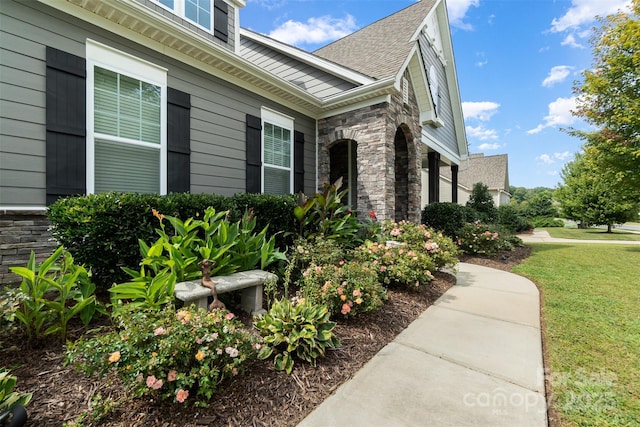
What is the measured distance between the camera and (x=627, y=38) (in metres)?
7.71

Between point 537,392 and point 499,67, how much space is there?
45.6 ft

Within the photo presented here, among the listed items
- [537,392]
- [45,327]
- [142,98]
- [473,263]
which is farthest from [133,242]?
[473,263]

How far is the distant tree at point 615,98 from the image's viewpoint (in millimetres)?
7805

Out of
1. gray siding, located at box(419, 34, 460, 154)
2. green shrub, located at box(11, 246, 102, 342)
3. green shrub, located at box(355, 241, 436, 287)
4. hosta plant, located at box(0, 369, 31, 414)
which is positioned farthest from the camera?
gray siding, located at box(419, 34, 460, 154)

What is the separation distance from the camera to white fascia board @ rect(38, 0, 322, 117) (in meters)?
3.53

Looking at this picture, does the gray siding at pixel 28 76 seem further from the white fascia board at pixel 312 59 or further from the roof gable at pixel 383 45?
the roof gable at pixel 383 45

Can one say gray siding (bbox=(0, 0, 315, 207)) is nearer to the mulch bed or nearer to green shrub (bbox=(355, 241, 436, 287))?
the mulch bed

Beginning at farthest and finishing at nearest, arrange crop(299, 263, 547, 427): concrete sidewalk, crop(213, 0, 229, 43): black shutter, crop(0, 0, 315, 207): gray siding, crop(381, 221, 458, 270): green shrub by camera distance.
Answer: crop(213, 0, 229, 43): black shutter → crop(381, 221, 458, 270): green shrub → crop(0, 0, 315, 207): gray siding → crop(299, 263, 547, 427): concrete sidewalk

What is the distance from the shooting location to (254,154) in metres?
5.58

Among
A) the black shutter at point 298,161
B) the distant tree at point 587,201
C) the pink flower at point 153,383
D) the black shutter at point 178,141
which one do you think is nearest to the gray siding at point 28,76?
the black shutter at point 178,141

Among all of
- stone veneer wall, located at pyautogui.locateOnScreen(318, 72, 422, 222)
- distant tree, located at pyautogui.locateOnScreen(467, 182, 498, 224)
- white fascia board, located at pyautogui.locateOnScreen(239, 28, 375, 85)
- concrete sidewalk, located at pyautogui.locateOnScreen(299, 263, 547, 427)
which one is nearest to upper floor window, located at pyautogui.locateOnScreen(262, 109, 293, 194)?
stone veneer wall, located at pyautogui.locateOnScreen(318, 72, 422, 222)

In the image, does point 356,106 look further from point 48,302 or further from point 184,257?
point 48,302

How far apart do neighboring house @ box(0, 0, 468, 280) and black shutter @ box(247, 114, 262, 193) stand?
3cm

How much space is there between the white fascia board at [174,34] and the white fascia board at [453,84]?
330 inches
